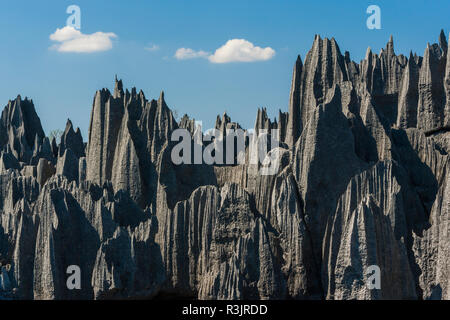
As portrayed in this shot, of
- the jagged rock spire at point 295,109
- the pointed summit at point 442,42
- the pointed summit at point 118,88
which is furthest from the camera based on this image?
the pointed summit at point 442,42

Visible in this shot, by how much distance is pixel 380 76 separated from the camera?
136 ft

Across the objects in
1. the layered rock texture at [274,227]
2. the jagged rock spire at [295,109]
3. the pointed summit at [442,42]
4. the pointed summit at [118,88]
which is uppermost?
the pointed summit at [442,42]

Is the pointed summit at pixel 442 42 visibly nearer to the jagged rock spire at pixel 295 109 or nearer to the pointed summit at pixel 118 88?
the jagged rock spire at pixel 295 109

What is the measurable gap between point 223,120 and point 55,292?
2228 centimetres

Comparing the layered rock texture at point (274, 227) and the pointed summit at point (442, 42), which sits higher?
the pointed summit at point (442, 42)

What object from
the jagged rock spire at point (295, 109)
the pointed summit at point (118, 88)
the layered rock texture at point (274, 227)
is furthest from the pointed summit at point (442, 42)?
the pointed summit at point (118, 88)

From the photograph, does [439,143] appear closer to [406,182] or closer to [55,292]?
[406,182]

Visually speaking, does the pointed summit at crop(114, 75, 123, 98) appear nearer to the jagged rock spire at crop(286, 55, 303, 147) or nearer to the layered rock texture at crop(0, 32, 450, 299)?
the layered rock texture at crop(0, 32, 450, 299)

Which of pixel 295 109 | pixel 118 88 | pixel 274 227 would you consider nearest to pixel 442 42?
pixel 295 109

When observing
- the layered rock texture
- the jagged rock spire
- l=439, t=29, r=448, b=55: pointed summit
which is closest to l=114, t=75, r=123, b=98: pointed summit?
the layered rock texture

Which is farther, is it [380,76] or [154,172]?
[380,76]

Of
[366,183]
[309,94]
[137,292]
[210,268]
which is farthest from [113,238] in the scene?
[309,94]

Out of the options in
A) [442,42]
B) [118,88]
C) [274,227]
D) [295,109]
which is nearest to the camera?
[274,227]

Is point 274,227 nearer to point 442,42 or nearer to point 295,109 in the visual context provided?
point 295,109
